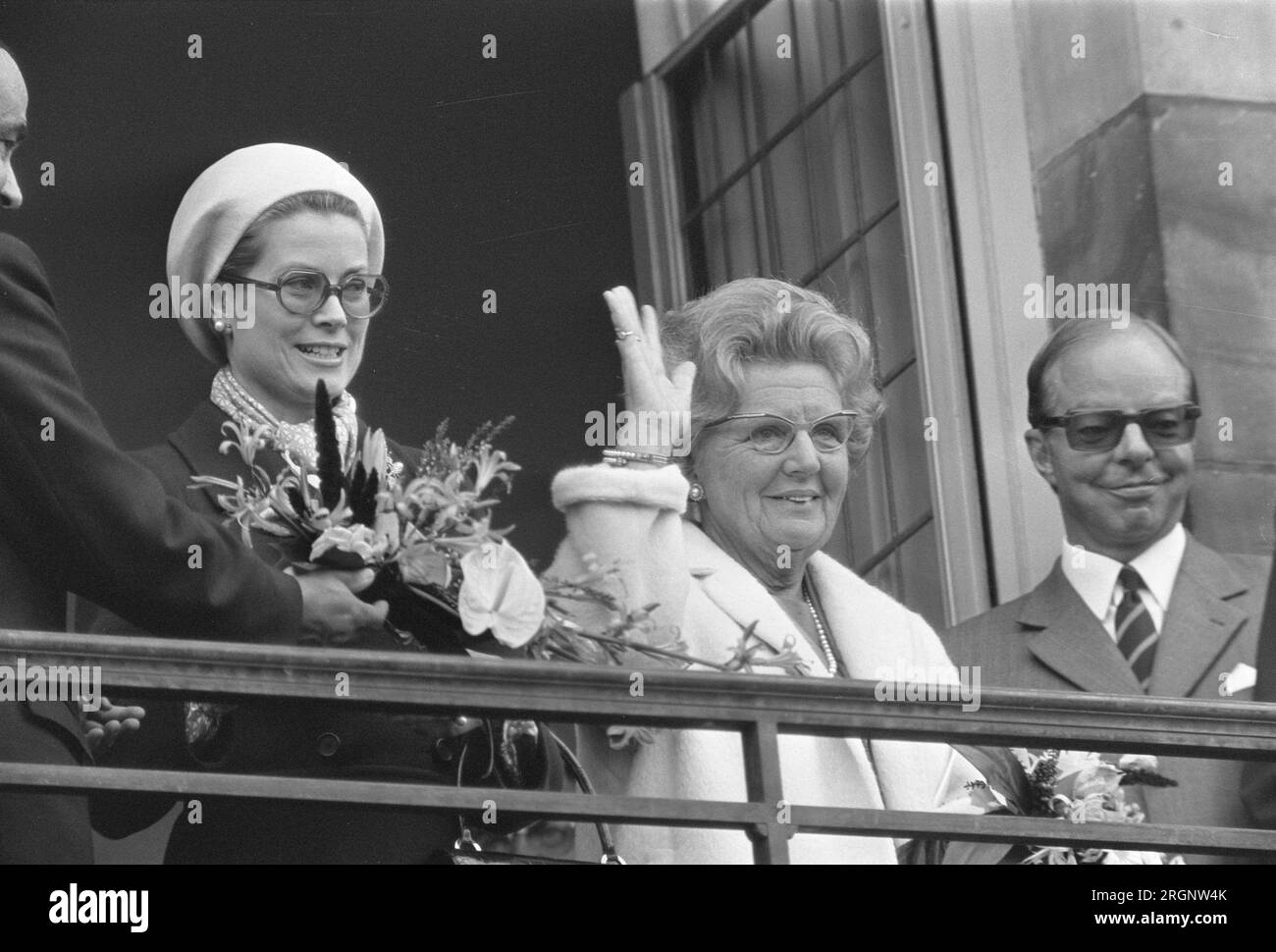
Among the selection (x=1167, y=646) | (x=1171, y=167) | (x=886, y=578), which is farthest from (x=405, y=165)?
(x=1167, y=646)

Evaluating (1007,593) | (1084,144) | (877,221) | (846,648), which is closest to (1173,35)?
(1084,144)

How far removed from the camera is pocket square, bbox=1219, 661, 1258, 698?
263 inches

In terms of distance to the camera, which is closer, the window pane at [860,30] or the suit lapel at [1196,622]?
the suit lapel at [1196,622]

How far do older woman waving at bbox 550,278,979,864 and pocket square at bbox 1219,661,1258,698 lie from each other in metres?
0.65

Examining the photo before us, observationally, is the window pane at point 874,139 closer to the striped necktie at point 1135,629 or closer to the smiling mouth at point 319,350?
the striped necktie at point 1135,629

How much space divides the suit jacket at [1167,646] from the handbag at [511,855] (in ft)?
4.49

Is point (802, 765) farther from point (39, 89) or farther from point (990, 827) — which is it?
point (39, 89)

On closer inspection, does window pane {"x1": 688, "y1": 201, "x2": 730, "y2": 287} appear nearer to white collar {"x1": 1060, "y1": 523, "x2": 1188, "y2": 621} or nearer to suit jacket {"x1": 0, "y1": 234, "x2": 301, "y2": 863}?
white collar {"x1": 1060, "y1": 523, "x2": 1188, "y2": 621}

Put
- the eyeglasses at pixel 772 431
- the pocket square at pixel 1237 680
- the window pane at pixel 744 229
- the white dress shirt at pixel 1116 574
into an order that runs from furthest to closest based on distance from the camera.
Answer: the window pane at pixel 744 229 → the white dress shirt at pixel 1116 574 → the pocket square at pixel 1237 680 → the eyeglasses at pixel 772 431

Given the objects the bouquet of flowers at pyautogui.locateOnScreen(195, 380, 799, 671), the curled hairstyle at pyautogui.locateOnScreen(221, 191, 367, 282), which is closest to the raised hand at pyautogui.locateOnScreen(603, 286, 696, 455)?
the bouquet of flowers at pyautogui.locateOnScreen(195, 380, 799, 671)

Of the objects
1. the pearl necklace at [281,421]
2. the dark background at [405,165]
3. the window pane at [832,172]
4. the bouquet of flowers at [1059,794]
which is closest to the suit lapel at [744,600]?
the bouquet of flowers at [1059,794]

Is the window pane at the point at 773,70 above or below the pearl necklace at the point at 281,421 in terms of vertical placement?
above

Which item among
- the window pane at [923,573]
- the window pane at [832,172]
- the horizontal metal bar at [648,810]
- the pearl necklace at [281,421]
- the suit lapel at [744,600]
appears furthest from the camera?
the window pane at [832,172]

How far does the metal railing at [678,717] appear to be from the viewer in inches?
202
